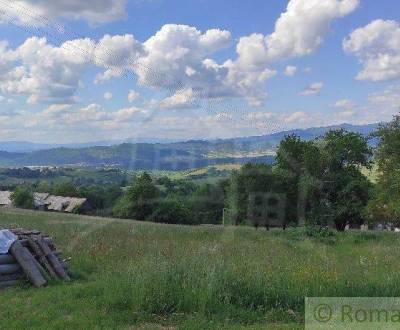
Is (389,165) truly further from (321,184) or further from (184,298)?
(184,298)

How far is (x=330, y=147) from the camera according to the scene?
47.8 metres

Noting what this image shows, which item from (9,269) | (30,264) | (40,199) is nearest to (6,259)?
(9,269)

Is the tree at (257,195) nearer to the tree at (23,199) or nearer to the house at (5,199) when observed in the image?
the tree at (23,199)

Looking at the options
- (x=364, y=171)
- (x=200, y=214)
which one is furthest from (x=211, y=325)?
(x=200, y=214)

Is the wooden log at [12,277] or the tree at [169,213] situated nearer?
the wooden log at [12,277]

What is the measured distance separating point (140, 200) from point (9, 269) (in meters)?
70.5

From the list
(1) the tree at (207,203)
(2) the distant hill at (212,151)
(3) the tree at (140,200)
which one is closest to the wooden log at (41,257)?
(2) the distant hill at (212,151)

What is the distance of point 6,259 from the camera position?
11.8 meters

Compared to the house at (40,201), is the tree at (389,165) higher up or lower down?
higher up

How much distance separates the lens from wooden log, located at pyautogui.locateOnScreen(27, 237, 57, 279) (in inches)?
482

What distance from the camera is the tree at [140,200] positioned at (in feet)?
264

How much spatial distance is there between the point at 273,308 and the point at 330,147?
4037 cm

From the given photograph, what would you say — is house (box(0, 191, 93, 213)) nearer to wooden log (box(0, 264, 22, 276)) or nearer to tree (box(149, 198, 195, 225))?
tree (box(149, 198, 195, 225))

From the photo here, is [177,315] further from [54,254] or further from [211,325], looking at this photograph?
[54,254]
